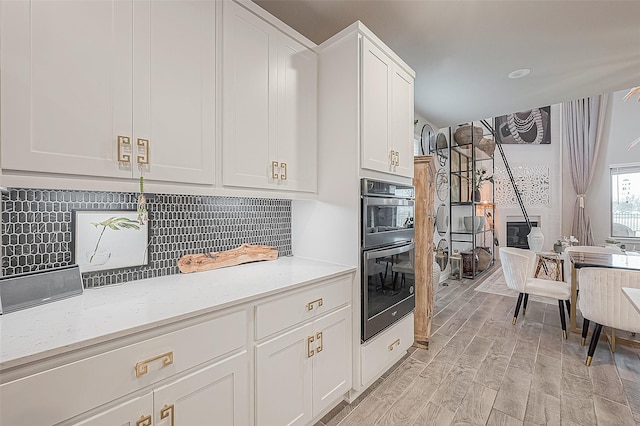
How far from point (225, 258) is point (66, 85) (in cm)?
115

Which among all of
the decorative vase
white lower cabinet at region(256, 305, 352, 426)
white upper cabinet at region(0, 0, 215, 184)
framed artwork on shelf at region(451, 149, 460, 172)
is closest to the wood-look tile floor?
white lower cabinet at region(256, 305, 352, 426)

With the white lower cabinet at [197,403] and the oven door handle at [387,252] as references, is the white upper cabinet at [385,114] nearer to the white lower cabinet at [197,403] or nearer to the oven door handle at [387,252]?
the oven door handle at [387,252]

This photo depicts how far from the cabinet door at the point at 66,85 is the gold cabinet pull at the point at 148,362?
0.76 meters

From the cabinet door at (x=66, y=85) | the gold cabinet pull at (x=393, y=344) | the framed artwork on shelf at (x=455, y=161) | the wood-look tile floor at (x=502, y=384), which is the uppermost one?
→ the framed artwork on shelf at (x=455, y=161)

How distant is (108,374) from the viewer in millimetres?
899

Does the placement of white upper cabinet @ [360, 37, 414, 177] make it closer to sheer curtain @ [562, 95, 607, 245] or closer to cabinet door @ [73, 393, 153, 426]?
cabinet door @ [73, 393, 153, 426]

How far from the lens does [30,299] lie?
3.64 ft

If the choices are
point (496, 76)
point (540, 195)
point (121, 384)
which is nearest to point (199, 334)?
point (121, 384)

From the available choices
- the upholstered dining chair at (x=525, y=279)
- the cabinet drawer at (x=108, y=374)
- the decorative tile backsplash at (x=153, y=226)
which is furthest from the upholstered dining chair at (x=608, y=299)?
the cabinet drawer at (x=108, y=374)

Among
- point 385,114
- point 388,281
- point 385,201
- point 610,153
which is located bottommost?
point 388,281

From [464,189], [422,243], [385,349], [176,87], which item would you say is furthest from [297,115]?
[464,189]

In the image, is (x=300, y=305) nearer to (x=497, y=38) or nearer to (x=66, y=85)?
(x=66, y=85)

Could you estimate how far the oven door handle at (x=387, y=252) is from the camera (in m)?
1.90

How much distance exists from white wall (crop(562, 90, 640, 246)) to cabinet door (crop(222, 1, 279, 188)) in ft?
24.9
